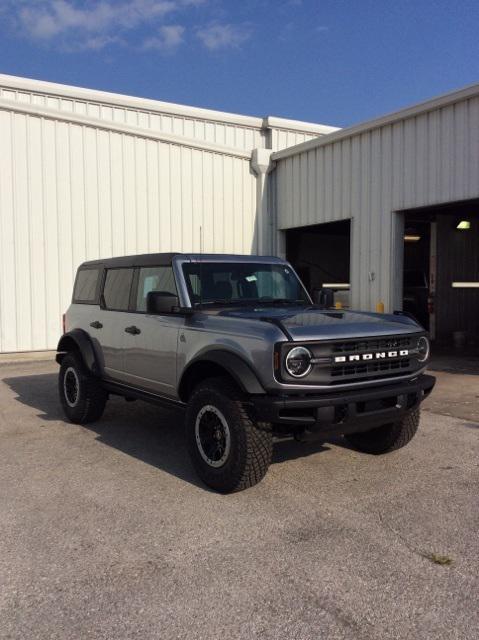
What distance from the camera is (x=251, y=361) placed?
410cm

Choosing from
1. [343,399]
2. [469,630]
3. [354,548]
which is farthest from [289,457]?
[469,630]

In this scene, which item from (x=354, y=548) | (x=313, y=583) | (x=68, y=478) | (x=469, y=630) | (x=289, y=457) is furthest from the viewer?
(x=289, y=457)

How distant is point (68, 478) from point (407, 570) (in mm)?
2790

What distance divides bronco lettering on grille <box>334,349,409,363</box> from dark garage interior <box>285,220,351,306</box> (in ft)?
43.1

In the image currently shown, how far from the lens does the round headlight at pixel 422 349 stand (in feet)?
15.7

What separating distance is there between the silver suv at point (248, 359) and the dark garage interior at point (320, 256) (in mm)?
12167

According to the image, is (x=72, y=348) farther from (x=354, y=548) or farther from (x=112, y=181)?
(x=112, y=181)

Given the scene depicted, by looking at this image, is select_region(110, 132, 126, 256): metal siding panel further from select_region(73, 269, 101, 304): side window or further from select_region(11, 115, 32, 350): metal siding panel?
select_region(73, 269, 101, 304): side window

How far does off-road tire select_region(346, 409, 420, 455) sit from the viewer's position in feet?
16.6

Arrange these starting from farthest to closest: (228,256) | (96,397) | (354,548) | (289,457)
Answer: (96,397) → (228,256) → (289,457) → (354,548)

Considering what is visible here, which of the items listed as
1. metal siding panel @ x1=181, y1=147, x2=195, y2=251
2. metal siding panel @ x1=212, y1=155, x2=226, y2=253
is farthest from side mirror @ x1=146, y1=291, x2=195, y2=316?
metal siding panel @ x1=212, y1=155, x2=226, y2=253

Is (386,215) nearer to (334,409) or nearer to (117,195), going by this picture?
(117,195)

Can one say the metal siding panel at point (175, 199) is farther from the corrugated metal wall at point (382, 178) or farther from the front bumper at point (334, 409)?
the front bumper at point (334, 409)

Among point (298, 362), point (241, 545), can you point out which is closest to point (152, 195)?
point (298, 362)
